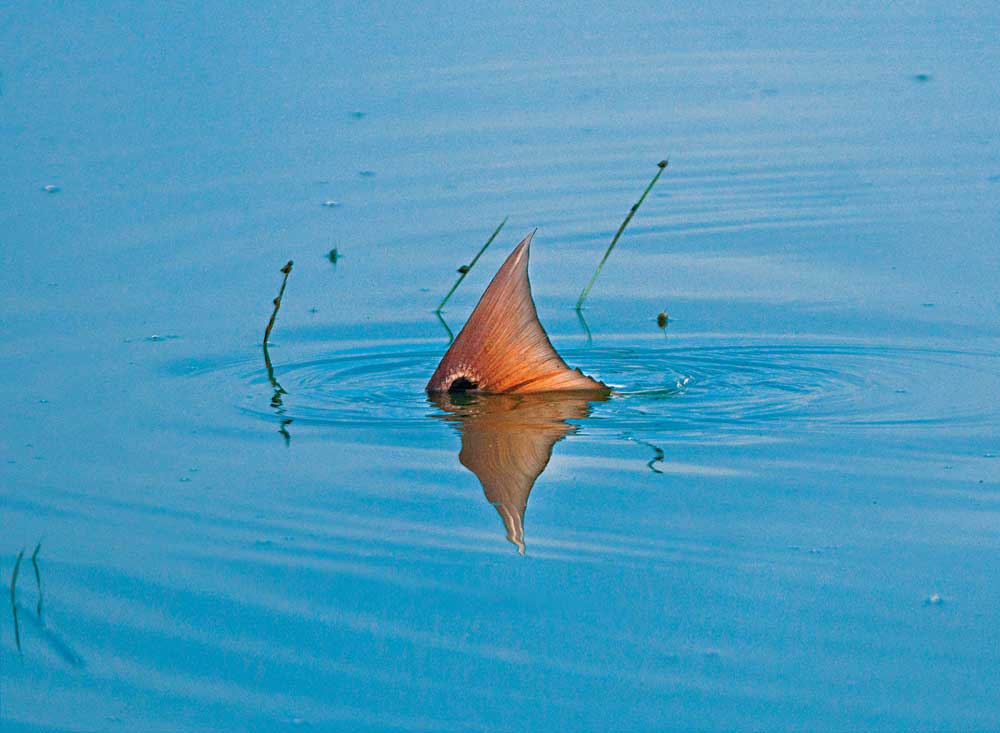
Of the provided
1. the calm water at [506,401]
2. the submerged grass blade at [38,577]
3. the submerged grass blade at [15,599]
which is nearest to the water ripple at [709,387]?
the calm water at [506,401]

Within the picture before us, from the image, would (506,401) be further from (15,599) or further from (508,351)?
(15,599)

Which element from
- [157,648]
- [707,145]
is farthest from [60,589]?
[707,145]

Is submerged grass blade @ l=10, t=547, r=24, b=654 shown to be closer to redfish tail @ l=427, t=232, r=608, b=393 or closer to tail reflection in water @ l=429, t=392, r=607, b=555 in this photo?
tail reflection in water @ l=429, t=392, r=607, b=555

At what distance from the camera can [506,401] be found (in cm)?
502

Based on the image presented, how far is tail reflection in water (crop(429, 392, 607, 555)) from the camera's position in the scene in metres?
4.31

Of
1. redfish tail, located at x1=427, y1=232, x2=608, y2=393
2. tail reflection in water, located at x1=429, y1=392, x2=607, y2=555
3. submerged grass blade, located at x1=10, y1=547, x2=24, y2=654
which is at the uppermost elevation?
redfish tail, located at x1=427, y1=232, x2=608, y2=393

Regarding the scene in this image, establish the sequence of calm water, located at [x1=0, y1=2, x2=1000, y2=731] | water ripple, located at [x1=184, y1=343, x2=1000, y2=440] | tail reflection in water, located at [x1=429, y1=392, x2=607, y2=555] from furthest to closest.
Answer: water ripple, located at [x1=184, y1=343, x2=1000, y2=440]
tail reflection in water, located at [x1=429, y1=392, x2=607, y2=555]
calm water, located at [x1=0, y1=2, x2=1000, y2=731]

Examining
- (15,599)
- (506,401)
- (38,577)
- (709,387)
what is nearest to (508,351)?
(506,401)

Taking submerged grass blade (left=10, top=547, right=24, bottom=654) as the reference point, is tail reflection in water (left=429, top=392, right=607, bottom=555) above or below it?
above

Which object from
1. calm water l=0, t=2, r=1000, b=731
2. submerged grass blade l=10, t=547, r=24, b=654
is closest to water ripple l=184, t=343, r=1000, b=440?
calm water l=0, t=2, r=1000, b=731

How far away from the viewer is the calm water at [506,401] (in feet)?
10.9

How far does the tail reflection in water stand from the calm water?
0.02m

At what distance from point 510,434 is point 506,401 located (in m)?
0.28

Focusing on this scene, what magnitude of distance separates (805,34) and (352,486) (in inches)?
264
